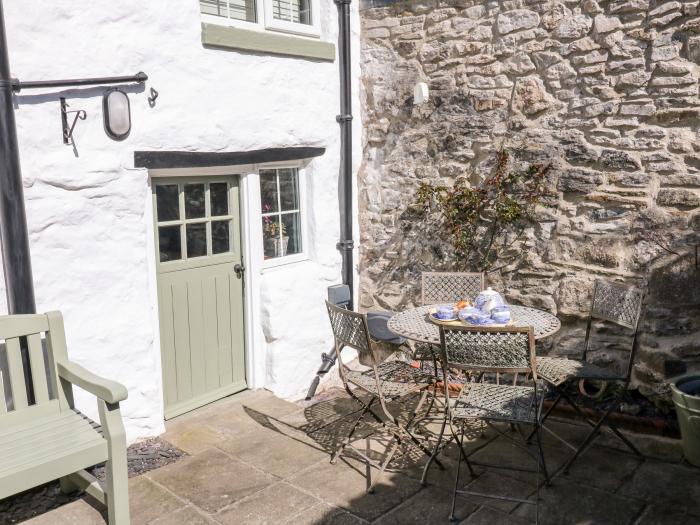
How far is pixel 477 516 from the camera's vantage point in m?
3.73

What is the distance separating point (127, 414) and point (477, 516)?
2418mm

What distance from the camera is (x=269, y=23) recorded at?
5363 millimetres

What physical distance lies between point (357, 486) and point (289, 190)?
276 centimetres

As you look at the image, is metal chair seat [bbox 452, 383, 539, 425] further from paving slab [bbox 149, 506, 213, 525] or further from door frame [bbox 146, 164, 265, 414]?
door frame [bbox 146, 164, 265, 414]

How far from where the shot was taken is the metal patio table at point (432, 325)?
4.14 m

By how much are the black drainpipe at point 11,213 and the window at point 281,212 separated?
2.12 meters

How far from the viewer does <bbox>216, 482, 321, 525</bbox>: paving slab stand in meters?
3.71

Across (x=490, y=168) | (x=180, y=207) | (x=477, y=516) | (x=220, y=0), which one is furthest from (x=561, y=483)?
(x=220, y=0)

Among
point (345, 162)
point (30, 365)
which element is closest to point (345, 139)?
point (345, 162)

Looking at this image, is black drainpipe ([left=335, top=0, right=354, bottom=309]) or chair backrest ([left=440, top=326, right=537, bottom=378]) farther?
black drainpipe ([left=335, top=0, right=354, bottom=309])

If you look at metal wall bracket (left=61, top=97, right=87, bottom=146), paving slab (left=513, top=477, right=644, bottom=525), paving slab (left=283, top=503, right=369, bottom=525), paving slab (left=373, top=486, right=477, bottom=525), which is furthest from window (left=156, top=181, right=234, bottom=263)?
paving slab (left=513, top=477, right=644, bottom=525)

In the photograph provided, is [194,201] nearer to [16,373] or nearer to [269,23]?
[269,23]

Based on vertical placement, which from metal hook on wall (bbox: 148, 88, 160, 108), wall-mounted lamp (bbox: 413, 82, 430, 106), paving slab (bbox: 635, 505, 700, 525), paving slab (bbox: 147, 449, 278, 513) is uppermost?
wall-mounted lamp (bbox: 413, 82, 430, 106)

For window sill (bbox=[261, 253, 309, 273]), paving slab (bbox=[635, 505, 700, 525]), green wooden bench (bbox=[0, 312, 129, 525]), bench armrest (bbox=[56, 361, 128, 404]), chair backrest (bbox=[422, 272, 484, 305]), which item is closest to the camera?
green wooden bench (bbox=[0, 312, 129, 525])
